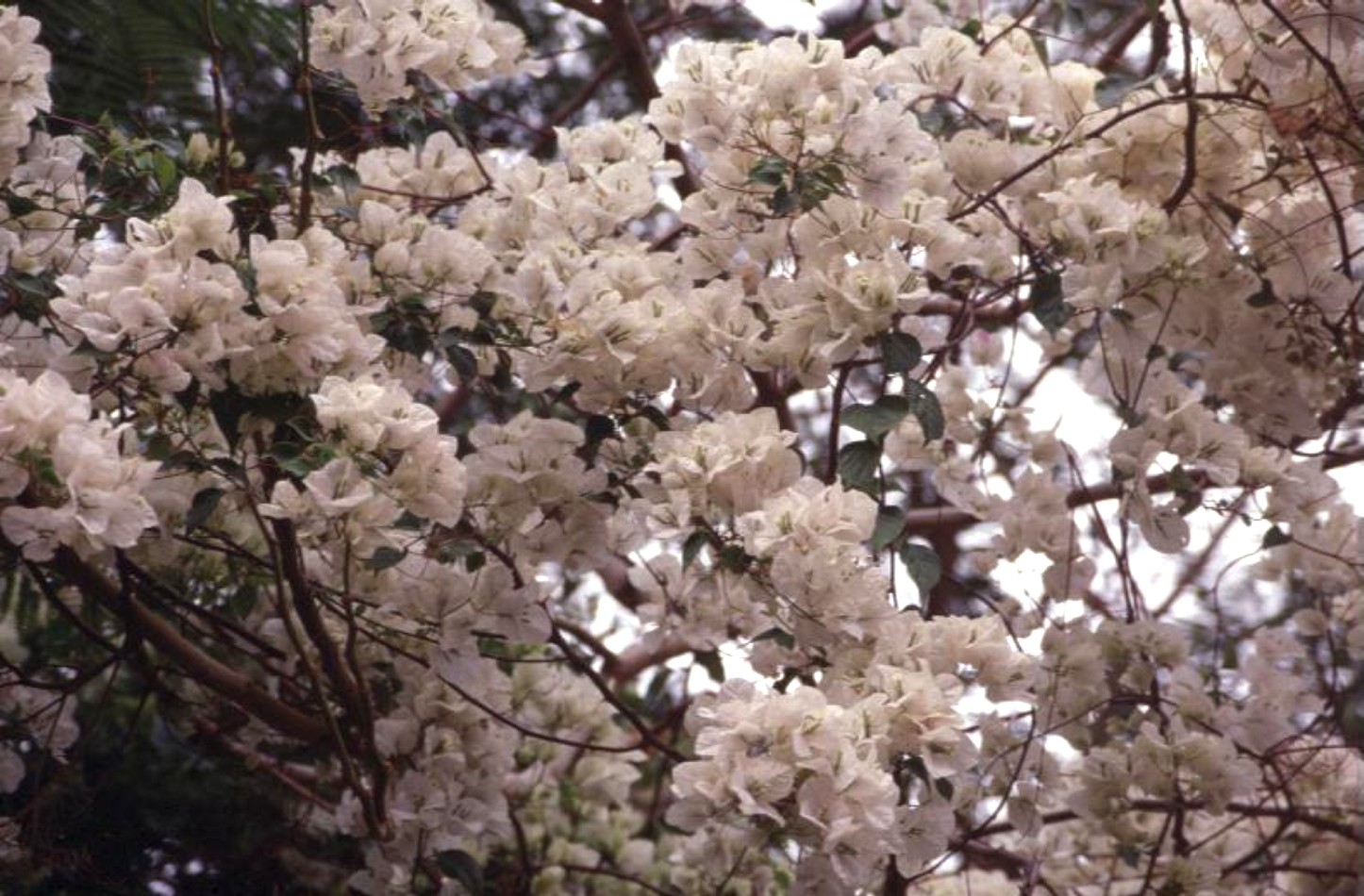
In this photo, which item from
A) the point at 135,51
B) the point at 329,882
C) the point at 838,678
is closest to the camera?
the point at 838,678

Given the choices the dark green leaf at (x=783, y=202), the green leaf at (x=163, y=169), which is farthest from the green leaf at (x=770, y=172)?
the green leaf at (x=163, y=169)

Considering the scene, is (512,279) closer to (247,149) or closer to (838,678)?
(838,678)

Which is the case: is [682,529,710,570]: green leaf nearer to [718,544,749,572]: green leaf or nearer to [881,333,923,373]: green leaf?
[718,544,749,572]: green leaf

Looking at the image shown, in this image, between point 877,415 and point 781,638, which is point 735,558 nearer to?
point 781,638

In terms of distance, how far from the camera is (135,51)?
2.55 m

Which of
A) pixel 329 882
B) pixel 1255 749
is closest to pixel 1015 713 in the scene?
pixel 1255 749

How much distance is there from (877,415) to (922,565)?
15 centimetres

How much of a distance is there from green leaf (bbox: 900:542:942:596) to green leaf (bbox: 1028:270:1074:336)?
0.27m

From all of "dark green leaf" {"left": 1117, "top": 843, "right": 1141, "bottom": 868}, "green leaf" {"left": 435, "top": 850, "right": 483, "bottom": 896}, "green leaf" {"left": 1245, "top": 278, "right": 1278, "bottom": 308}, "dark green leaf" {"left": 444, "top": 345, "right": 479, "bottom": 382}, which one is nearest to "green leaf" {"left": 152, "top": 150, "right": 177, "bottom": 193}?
"dark green leaf" {"left": 444, "top": 345, "right": 479, "bottom": 382}

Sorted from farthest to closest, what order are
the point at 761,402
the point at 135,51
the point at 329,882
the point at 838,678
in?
the point at 135,51
the point at 329,882
the point at 761,402
the point at 838,678

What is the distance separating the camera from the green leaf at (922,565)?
164 centimetres

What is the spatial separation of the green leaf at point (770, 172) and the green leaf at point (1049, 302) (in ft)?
1.01

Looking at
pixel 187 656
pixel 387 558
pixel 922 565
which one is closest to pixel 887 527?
pixel 922 565

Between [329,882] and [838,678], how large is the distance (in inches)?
38.1
